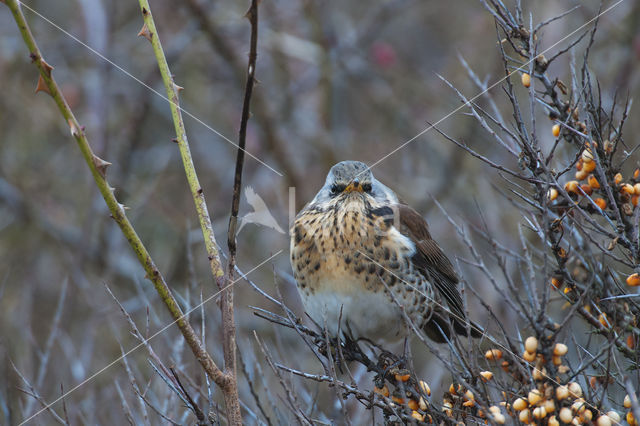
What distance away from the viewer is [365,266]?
150 inches

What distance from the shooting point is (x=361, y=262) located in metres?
3.83

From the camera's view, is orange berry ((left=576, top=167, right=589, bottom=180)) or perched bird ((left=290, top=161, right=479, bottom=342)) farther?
perched bird ((left=290, top=161, right=479, bottom=342))

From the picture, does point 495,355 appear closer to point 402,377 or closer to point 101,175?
point 402,377

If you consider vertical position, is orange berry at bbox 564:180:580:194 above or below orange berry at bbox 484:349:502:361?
above

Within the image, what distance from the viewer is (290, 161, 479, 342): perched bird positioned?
12.5ft

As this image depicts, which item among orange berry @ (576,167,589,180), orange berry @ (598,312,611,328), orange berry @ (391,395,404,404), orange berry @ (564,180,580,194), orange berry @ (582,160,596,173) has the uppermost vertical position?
orange berry @ (582,160,596,173)

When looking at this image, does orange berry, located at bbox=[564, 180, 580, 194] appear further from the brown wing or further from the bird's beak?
the bird's beak

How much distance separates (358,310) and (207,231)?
1595 millimetres

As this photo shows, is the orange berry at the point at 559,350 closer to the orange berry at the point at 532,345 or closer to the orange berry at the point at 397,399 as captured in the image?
the orange berry at the point at 532,345

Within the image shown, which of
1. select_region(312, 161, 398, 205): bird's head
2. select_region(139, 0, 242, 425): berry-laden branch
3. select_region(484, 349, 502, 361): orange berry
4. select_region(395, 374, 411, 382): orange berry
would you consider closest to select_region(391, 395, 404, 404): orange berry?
select_region(395, 374, 411, 382): orange berry

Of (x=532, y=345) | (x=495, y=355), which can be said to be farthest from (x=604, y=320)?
(x=532, y=345)

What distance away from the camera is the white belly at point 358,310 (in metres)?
3.77

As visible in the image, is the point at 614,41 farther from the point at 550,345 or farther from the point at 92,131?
the point at 550,345

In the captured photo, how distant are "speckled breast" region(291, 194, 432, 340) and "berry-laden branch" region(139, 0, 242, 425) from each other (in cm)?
143
